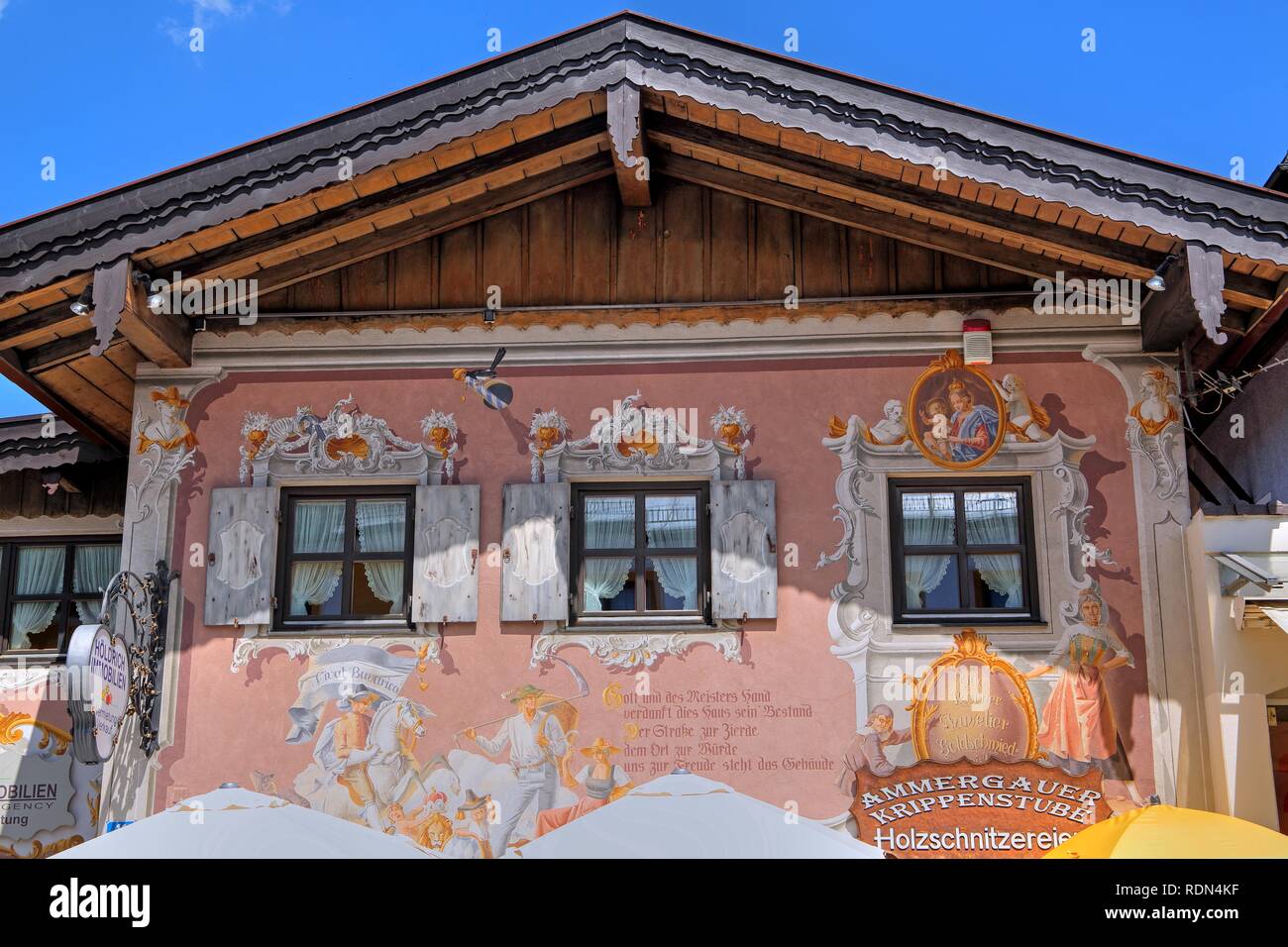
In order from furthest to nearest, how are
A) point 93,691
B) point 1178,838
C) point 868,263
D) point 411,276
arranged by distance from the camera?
point 411,276 < point 868,263 < point 93,691 < point 1178,838

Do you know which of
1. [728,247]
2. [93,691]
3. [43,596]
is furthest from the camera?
[43,596]

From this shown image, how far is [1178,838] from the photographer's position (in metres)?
7.71

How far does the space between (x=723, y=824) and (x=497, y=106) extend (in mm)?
4495

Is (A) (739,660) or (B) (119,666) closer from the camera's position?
(B) (119,666)

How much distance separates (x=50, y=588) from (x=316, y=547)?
256cm

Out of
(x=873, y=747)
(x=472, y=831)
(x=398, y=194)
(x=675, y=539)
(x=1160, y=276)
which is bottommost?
(x=472, y=831)

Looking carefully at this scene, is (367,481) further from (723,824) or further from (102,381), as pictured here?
(723,824)

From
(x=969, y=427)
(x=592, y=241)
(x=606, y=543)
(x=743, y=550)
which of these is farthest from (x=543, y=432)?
(x=969, y=427)

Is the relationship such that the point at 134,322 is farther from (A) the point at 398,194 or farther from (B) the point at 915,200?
(B) the point at 915,200

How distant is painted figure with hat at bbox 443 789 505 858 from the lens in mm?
9273

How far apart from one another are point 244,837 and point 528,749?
223 centimetres

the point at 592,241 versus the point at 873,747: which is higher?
the point at 592,241

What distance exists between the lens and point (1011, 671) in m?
9.34
